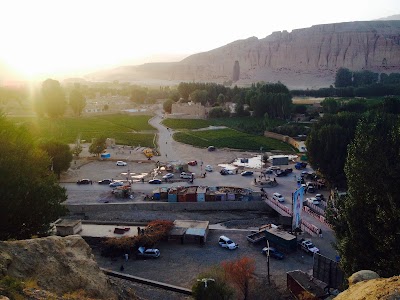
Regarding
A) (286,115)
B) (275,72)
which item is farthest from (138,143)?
(275,72)

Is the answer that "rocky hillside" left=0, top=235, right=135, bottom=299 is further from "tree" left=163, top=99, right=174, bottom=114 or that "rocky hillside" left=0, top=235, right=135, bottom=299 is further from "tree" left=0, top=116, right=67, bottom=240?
"tree" left=163, top=99, right=174, bottom=114

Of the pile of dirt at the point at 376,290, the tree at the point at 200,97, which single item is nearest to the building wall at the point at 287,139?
the tree at the point at 200,97

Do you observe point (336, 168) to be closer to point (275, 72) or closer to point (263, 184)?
point (263, 184)

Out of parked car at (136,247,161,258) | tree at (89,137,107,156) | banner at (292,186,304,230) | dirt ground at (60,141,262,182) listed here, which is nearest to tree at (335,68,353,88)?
dirt ground at (60,141,262,182)

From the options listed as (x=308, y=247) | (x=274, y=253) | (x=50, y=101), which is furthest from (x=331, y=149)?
(x=50, y=101)

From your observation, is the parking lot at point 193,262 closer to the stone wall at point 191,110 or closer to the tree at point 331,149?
the tree at point 331,149

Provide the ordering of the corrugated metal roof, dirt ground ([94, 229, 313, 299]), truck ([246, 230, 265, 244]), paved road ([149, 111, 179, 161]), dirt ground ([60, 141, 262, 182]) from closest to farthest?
dirt ground ([94, 229, 313, 299]) → truck ([246, 230, 265, 244]) → the corrugated metal roof → dirt ground ([60, 141, 262, 182]) → paved road ([149, 111, 179, 161])
